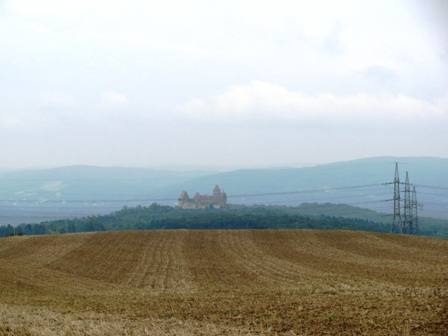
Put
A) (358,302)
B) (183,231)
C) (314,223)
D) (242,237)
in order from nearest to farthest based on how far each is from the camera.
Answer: (358,302) < (242,237) < (183,231) < (314,223)

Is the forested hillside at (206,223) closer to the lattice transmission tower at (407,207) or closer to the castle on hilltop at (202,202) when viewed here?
the castle on hilltop at (202,202)

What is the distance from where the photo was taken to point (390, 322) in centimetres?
1986

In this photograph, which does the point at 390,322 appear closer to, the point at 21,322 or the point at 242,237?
the point at 21,322

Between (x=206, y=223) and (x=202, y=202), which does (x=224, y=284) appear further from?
(x=202, y=202)

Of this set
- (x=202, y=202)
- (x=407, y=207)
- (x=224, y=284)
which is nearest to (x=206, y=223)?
(x=407, y=207)

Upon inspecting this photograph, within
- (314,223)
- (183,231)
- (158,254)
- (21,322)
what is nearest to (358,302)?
(21,322)

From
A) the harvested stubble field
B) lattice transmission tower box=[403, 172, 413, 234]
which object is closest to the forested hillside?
lattice transmission tower box=[403, 172, 413, 234]

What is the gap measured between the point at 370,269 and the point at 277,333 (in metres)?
23.2

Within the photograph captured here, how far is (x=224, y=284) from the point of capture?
117ft

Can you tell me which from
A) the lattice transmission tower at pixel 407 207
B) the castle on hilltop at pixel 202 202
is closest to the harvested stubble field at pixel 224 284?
the lattice transmission tower at pixel 407 207

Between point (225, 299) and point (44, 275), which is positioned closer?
point (225, 299)

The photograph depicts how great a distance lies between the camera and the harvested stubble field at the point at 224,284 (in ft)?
66.8

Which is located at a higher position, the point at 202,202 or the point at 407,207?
the point at 202,202

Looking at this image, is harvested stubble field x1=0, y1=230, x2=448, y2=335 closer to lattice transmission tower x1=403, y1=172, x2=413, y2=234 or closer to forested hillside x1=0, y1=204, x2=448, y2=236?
lattice transmission tower x1=403, y1=172, x2=413, y2=234
